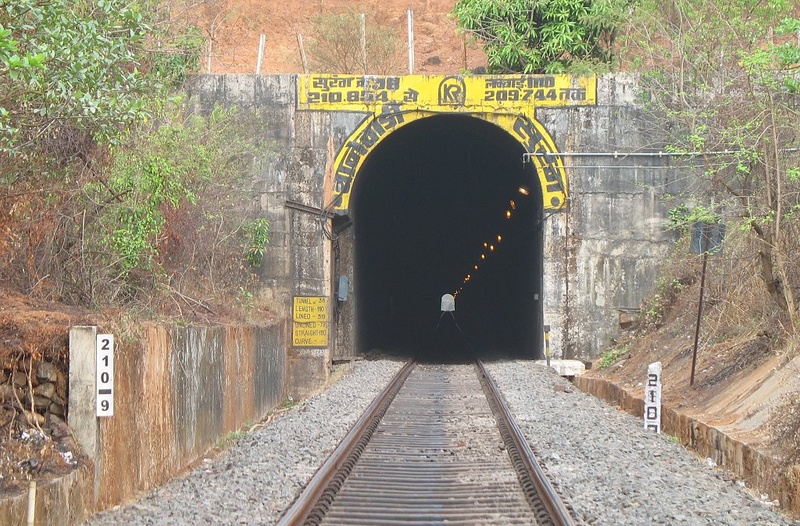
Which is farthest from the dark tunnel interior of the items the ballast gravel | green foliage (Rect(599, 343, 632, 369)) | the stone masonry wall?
the stone masonry wall

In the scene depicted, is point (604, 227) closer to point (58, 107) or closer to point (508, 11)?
point (508, 11)

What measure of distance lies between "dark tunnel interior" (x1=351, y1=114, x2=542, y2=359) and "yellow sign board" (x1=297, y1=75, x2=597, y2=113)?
27.7 inches

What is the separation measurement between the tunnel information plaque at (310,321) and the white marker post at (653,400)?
368 inches

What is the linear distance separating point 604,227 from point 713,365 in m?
6.70

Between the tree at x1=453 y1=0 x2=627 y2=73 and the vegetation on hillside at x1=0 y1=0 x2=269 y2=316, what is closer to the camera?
the vegetation on hillside at x1=0 y1=0 x2=269 y2=316

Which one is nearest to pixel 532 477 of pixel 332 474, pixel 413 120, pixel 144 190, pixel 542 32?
pixel 332 474

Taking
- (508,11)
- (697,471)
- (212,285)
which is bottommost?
(697,471)

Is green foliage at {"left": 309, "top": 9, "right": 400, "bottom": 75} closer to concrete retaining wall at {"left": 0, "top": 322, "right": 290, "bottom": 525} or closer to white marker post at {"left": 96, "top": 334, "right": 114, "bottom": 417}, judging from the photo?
concrete retaining wall at {"left": 0, "top": 322, "right": 290, "bottom": 525}

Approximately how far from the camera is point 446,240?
44.4 m

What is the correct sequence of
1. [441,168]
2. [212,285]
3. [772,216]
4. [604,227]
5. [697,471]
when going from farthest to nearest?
1. [441,168]
2. [604,227]
3. [212,285]
4. [772,216]
5. [697,471]

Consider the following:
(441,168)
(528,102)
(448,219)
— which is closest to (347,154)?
(528,102)

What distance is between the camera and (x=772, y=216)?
11.4m

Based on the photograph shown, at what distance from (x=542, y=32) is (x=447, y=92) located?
3.07m

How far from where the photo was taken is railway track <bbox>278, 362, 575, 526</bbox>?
6.64 metres
